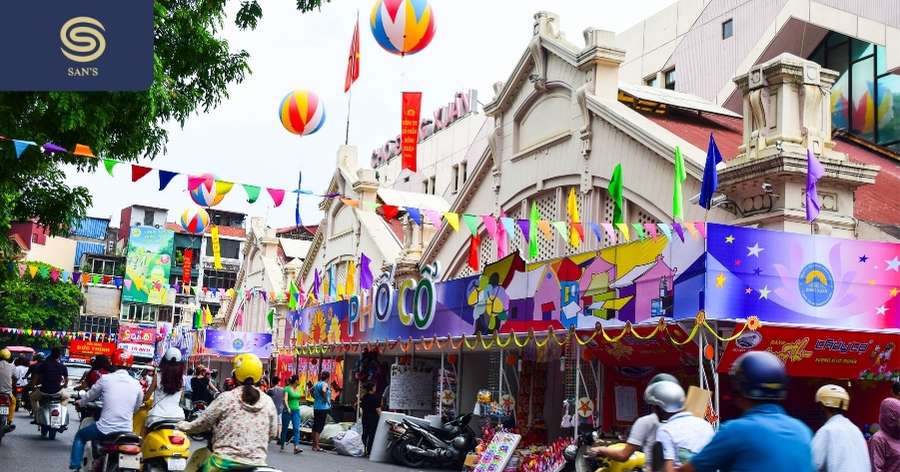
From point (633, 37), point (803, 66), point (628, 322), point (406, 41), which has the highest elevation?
point (633, 37)

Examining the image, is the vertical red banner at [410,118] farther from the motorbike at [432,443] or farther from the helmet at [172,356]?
the helmet at [172,356]

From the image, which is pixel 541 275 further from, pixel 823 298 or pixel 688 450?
pixel 688 450

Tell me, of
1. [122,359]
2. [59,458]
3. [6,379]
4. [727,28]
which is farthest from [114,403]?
[727,28]

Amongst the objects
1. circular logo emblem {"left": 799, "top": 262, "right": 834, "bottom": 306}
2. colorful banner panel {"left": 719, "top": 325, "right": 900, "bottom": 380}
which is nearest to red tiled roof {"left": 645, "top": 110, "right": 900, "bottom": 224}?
colorful banner panel {"left": 719, "top": 325, "right": 900, "bottom": 380}

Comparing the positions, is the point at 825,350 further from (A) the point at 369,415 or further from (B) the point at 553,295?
(A) the point at 369,415

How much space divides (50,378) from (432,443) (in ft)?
24.3

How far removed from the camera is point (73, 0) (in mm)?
7289

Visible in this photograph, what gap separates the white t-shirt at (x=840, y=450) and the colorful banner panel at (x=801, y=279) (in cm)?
578

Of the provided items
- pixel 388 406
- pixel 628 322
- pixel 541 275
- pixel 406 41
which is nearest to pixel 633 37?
pixel 406 41

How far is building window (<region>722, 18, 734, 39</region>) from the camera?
29.5m

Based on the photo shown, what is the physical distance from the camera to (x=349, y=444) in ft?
69.8

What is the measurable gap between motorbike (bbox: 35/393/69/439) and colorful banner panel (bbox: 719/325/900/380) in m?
12.8

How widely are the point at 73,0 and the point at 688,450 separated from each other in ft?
17.5

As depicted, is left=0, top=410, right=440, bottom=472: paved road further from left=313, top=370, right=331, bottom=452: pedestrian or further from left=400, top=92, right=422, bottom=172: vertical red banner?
left=400, top=92, right=422, bottom=172: vertical red banner
